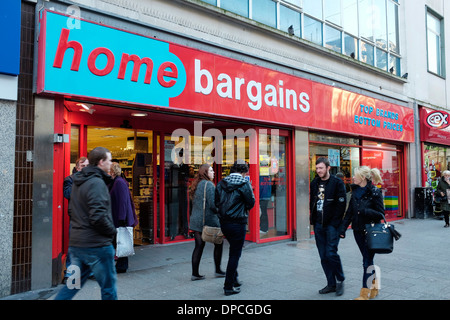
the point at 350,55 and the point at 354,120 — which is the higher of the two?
the point at 350,55

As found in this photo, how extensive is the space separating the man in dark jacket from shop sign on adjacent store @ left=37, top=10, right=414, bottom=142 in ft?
7.54

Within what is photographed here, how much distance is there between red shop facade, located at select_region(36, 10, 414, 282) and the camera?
5539mm

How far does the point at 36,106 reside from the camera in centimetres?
528

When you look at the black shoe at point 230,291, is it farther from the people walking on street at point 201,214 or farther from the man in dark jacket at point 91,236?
the man in dark jacket at point 91,236

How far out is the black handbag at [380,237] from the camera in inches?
176

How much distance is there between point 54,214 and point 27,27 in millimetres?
2637

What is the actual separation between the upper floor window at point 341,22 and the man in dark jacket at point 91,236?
217 inches

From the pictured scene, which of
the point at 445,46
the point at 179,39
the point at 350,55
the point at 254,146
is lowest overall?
the point at 254,146

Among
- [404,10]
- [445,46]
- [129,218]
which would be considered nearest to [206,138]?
[129,218]

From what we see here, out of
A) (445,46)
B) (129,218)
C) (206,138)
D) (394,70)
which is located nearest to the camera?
(129,218)

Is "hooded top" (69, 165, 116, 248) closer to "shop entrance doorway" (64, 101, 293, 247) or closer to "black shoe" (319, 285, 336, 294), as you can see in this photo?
"black shoe" (319, 285, 336, 294)

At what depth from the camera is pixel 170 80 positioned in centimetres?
665

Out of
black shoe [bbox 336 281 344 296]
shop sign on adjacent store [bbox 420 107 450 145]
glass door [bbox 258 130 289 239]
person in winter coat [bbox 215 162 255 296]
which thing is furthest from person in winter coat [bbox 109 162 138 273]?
shop sign on adjacent store [bbox 420 107 450 145]
